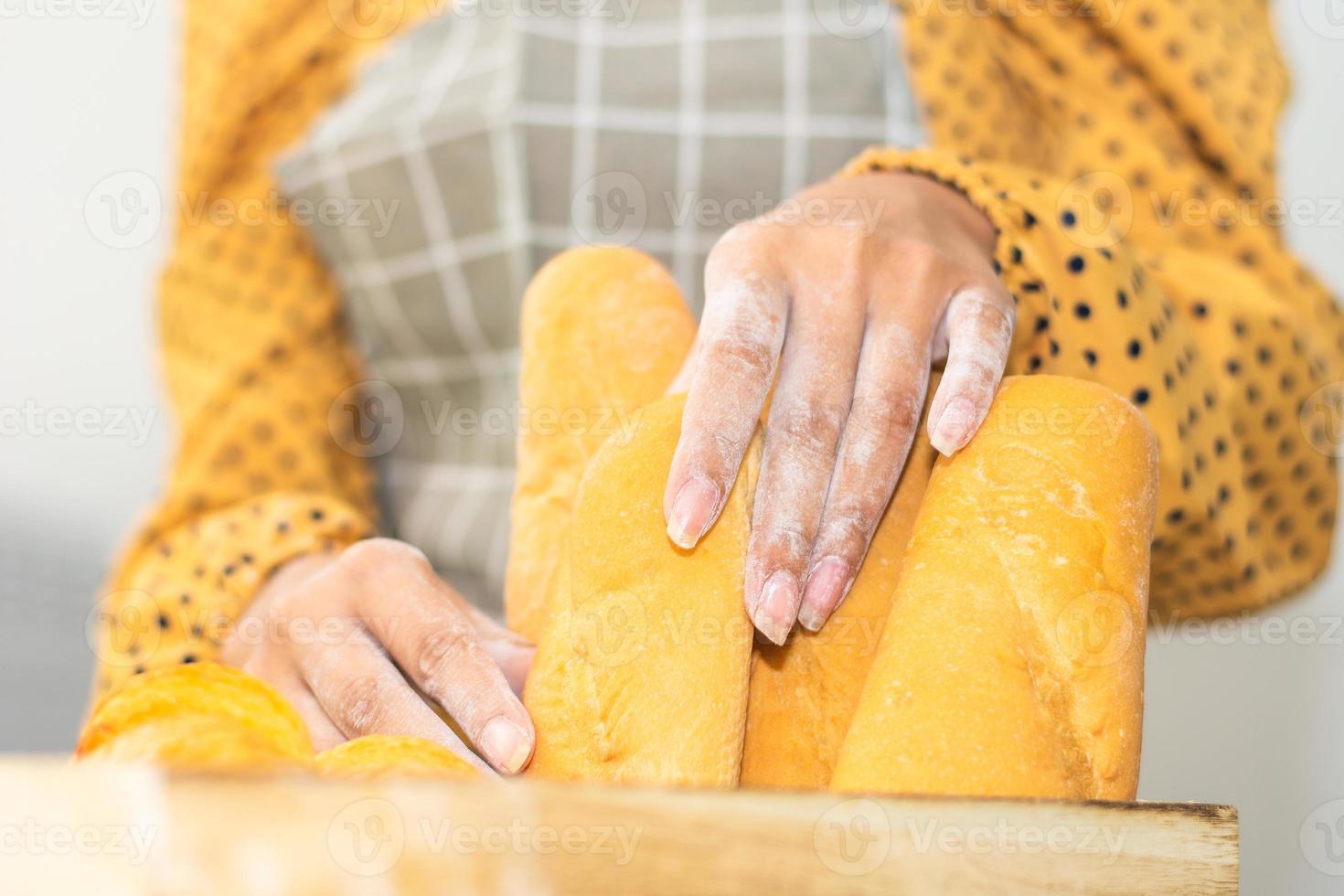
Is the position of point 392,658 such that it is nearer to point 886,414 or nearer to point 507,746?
point 507,746

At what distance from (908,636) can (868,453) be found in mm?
64

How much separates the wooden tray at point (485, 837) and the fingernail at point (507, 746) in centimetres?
10

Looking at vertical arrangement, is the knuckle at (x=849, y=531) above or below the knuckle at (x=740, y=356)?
below

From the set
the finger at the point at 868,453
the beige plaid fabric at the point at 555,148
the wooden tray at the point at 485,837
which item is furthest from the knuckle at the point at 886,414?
the beige plaid fabric at the point at 555,148

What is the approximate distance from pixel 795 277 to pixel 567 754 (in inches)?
6.6

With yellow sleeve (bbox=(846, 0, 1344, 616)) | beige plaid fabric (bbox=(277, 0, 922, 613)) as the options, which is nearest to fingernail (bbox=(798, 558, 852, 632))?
yellow sleeve (bbox=(846, 0, 1344, 616))

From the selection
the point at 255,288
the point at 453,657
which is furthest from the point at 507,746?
the point at 255,288

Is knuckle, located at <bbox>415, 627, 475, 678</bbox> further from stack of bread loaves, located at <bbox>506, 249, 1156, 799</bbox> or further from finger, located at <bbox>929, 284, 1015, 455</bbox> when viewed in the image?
finger, located at <bbox>929, 284, 1015, 455</bbox>

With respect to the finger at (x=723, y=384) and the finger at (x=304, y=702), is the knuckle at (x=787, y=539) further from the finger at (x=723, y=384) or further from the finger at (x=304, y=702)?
the finger at (x=304, y=702)

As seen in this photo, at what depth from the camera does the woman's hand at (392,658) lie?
32cm

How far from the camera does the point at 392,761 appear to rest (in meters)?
0.25

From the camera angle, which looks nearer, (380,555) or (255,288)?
(380,555)

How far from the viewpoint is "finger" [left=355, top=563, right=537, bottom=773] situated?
309mm

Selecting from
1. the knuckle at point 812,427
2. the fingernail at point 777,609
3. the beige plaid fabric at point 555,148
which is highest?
the beige plaid fabric at point 555,148
